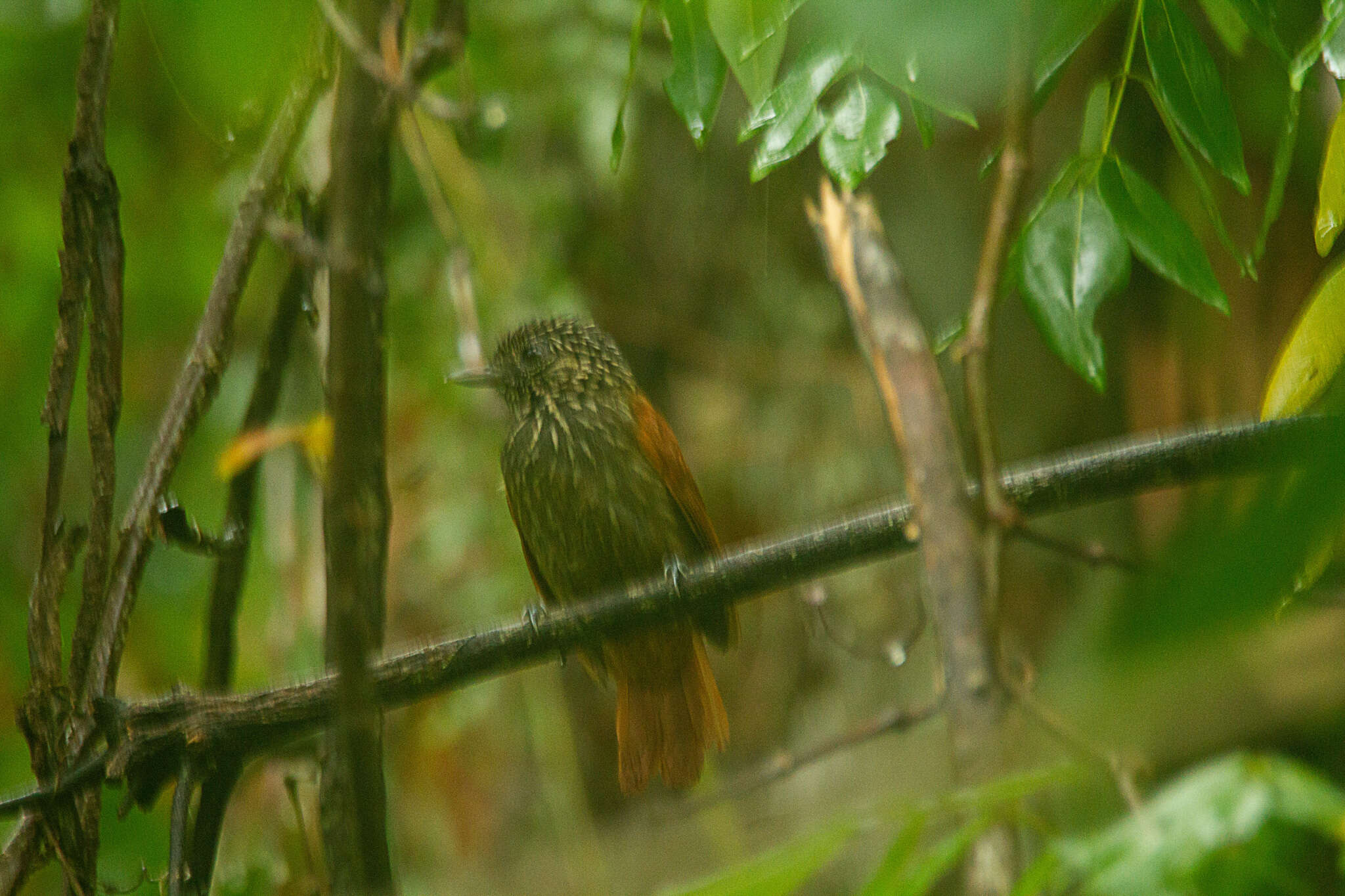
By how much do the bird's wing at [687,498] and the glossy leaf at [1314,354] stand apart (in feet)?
5.99

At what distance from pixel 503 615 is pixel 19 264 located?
2187 millimetres

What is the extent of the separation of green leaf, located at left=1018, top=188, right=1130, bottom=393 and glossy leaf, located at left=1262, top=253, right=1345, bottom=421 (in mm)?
229

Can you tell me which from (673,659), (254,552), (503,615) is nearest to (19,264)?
(254,552)

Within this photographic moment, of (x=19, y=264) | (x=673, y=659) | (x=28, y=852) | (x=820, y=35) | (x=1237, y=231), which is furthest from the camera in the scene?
(x=1237, y=231)

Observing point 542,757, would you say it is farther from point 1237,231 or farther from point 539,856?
point 1237,231

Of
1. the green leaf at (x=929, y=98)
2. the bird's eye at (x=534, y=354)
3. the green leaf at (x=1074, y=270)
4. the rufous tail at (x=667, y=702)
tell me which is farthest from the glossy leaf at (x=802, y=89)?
the bird's eye at (x=534, y=354)

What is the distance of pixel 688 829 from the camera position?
4609mm

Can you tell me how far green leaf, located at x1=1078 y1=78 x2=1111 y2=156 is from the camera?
5.45ft

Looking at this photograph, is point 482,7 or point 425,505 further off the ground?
point 482,7

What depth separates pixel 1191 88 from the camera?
4.88ft

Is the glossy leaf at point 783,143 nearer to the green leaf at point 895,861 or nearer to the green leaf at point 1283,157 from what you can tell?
the green leaf at point 1283,157

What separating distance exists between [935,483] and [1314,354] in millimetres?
919

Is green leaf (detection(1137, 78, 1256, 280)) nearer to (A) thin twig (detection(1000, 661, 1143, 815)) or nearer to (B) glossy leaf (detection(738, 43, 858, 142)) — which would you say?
(B) glossy leaf (detection(738, 43, 858, 142))

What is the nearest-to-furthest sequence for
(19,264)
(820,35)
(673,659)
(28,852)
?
(820,35), (28,852), (673,659), (19,264)
